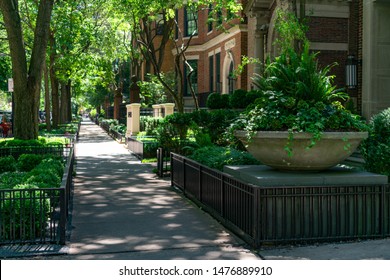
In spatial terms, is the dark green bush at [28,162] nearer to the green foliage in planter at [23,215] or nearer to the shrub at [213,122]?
the shrub at [213,122]

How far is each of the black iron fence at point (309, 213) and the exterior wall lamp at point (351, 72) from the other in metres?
12.1

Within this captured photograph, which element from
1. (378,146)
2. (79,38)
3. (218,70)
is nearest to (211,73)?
Answer: (218,70)

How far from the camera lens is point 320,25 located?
68.5 feet

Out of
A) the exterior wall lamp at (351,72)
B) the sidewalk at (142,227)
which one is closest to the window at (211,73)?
the exterior wall lamp at (351,72)

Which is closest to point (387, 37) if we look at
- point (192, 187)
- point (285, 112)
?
point (192, 187)

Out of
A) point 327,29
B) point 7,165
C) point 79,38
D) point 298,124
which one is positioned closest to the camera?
point 298,124

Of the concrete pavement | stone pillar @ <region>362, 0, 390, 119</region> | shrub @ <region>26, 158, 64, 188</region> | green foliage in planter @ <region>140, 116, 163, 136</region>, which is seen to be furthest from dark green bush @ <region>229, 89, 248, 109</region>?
shrub @ <region>26, 158, 64, 188</region>

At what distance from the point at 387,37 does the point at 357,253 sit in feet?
42.6

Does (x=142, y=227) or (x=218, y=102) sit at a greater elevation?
(x=218, y=102)

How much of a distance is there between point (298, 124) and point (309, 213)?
123 cm

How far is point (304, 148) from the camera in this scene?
7.77 meters

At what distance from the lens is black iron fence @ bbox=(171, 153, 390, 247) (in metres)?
7.41

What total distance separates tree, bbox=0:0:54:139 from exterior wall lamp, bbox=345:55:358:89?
10299 mm

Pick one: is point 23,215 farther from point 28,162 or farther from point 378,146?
point 28,162
